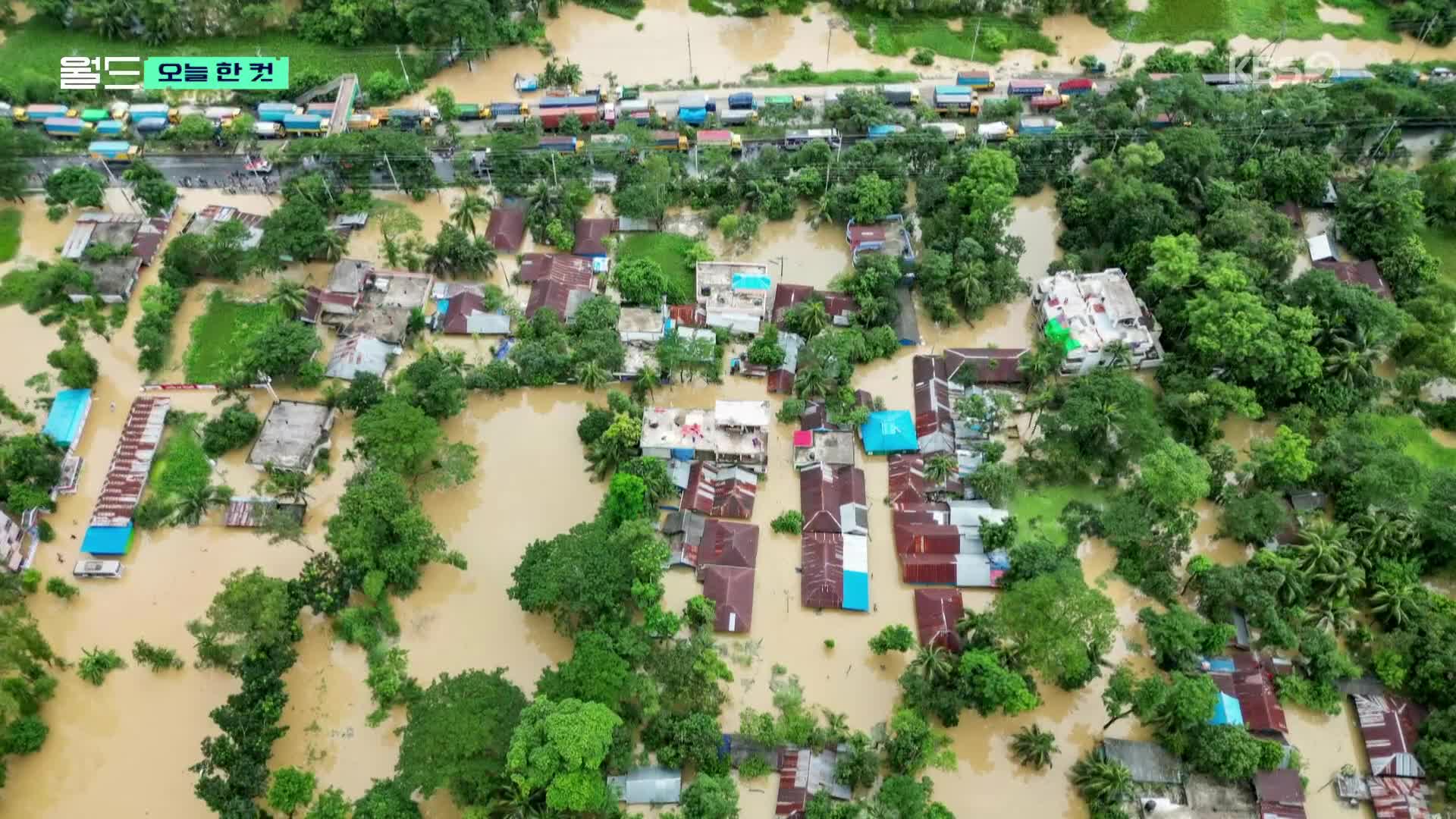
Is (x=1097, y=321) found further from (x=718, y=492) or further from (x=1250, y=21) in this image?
(x=1250, y=21)

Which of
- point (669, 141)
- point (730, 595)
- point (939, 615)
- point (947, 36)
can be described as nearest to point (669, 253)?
point (669, 141)

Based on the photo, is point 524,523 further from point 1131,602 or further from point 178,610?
point 1131,602

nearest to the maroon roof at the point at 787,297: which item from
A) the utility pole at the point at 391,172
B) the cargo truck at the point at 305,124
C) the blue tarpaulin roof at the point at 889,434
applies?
the blue tarpaulin roof at the point at 889,434

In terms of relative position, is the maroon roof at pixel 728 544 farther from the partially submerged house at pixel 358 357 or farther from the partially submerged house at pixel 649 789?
the partially submerged house at pixel 358 357

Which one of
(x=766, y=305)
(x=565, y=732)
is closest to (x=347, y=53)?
(x=766, y=305)

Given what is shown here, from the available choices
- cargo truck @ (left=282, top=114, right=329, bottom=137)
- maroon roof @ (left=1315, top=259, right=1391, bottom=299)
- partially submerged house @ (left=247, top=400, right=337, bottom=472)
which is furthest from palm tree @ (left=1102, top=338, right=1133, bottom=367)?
cargo truck @ (left=282, top=114, right=329, bottom=137)

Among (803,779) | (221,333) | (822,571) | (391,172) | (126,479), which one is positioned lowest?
(803,779)

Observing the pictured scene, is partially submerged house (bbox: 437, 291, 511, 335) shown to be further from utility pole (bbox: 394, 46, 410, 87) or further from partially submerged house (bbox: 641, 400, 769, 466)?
utility pole (bbox: 394, 46, 410, 87)
